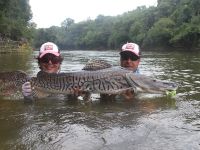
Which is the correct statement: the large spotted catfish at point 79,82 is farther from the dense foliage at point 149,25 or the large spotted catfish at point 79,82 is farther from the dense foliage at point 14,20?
the dense foliage at point 149,25

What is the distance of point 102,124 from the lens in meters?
5.96

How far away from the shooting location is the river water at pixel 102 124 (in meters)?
4.87

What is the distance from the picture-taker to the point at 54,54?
25.4 feet

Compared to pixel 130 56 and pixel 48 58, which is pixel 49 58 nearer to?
pixel 48 58

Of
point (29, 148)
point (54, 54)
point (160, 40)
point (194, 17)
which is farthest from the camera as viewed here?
point (160, 40)

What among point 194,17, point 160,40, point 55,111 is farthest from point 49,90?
point 160,40

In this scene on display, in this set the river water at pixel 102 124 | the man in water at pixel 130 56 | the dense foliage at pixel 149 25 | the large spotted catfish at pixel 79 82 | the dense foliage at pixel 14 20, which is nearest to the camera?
the river water at pixel 102 124

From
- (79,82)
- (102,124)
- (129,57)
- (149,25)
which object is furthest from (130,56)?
(149,25)

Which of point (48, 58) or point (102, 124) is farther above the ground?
point (48, 58)

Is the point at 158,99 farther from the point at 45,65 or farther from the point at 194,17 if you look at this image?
the point at 194,17

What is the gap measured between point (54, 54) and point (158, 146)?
3.59 meters

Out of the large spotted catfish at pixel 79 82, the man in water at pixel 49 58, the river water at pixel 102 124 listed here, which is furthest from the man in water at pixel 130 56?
the man in water at pixel 49 58

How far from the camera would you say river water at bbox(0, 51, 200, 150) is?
4.87 metres

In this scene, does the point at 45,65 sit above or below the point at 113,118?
above
